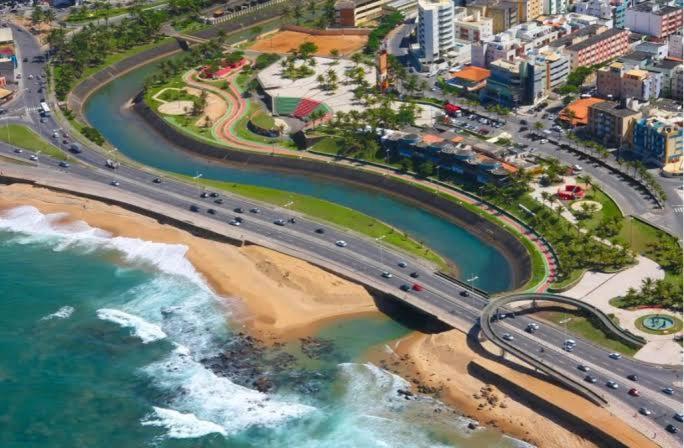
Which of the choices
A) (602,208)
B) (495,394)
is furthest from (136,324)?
(602,208)

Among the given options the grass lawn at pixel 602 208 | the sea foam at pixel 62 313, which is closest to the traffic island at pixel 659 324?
the grass lawn at pixel 602 208

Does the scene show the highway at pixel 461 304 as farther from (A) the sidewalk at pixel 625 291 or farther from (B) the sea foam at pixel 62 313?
(B) the sea foam at pixel 62 313

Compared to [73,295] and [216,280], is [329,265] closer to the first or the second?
[216,280]

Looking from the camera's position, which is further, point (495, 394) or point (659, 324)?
point (659, 324)

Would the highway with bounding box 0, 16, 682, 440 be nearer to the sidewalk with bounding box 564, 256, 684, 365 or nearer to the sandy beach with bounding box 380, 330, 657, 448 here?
the sidewalk with bounding box 564, 256, 684, 365

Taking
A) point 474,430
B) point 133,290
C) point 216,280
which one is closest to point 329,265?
point 216,280

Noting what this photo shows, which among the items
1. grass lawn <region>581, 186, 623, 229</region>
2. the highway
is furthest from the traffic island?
grass lawn <region>581, 186, 623, 229</region>

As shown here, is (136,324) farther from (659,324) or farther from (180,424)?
(659,324)
